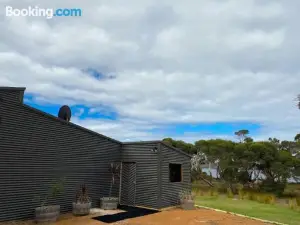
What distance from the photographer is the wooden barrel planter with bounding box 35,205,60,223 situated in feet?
26.4

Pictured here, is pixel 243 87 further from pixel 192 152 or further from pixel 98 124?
pixel 192 152

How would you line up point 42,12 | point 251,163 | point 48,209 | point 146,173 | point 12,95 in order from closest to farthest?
1. point 48,209
2. point 12,95
3. point 42,12
4. point 146,173
5. point 251,163

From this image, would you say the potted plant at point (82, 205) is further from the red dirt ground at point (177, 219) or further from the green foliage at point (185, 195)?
the green foliage at point (185, 195)

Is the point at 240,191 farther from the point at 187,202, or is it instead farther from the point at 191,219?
the point at 191,219

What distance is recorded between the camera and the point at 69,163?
31.6 feet

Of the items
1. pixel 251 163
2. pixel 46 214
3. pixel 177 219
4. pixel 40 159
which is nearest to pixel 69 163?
pixel 40 159

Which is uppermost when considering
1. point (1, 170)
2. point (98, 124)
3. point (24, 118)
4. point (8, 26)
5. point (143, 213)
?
point (8, 26)

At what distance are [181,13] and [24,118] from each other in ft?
19.1

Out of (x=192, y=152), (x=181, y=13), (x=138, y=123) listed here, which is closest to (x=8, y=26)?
(x=181, y=13)

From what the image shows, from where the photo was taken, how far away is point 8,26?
866 centimetres

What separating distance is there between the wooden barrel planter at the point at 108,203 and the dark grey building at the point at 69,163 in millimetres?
402

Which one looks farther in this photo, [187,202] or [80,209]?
[187,202]

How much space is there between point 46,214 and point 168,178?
188 inches

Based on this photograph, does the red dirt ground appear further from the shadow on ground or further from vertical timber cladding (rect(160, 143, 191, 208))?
vertical timber cladding (rect(160, 143, 191, 208))
